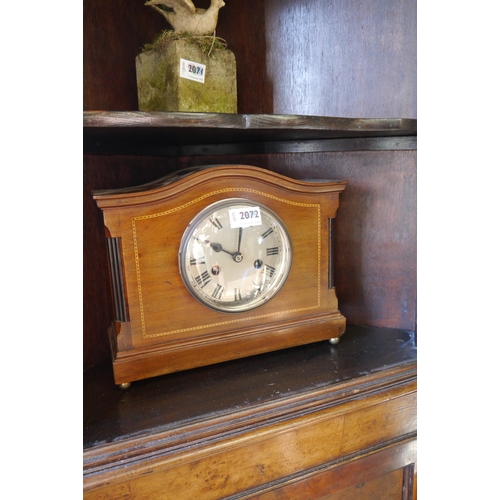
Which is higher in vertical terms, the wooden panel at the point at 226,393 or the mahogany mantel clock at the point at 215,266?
the mahogany mantel clock at the point at 215,266

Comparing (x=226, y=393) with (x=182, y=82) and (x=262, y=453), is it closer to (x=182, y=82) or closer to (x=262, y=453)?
(x=262, y=453)

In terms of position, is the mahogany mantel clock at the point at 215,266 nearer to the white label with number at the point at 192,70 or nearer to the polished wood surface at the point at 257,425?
the polished wood surface at the point at 257,425

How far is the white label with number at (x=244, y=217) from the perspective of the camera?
90cm

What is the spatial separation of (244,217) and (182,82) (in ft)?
1.08

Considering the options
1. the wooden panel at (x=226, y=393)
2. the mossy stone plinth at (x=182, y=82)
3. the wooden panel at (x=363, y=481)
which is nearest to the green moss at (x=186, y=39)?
the mossy stone plinth at (x=182, y=82)

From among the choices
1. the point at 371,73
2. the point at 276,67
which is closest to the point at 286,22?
the point at 276,67

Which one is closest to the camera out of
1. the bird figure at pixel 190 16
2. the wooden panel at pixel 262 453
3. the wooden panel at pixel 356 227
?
the wooden panel at pixel 262 453

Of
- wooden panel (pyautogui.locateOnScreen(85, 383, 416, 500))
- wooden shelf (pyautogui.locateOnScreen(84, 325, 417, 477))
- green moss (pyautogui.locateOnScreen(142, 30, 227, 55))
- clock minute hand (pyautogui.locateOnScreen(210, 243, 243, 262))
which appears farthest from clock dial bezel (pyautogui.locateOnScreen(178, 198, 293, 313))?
green moss (pyautogui.locateOnScreen(142, 30, 227, 55))

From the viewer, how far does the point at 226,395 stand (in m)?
0.86

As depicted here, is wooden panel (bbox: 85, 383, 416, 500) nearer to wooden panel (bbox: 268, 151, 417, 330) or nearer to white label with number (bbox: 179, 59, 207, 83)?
wooden panel (bbox: 268, 151, 417, 330)

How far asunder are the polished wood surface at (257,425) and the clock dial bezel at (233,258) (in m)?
0.16

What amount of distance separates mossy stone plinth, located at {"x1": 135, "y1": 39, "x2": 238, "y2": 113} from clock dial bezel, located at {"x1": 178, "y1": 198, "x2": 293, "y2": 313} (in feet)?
0.92
